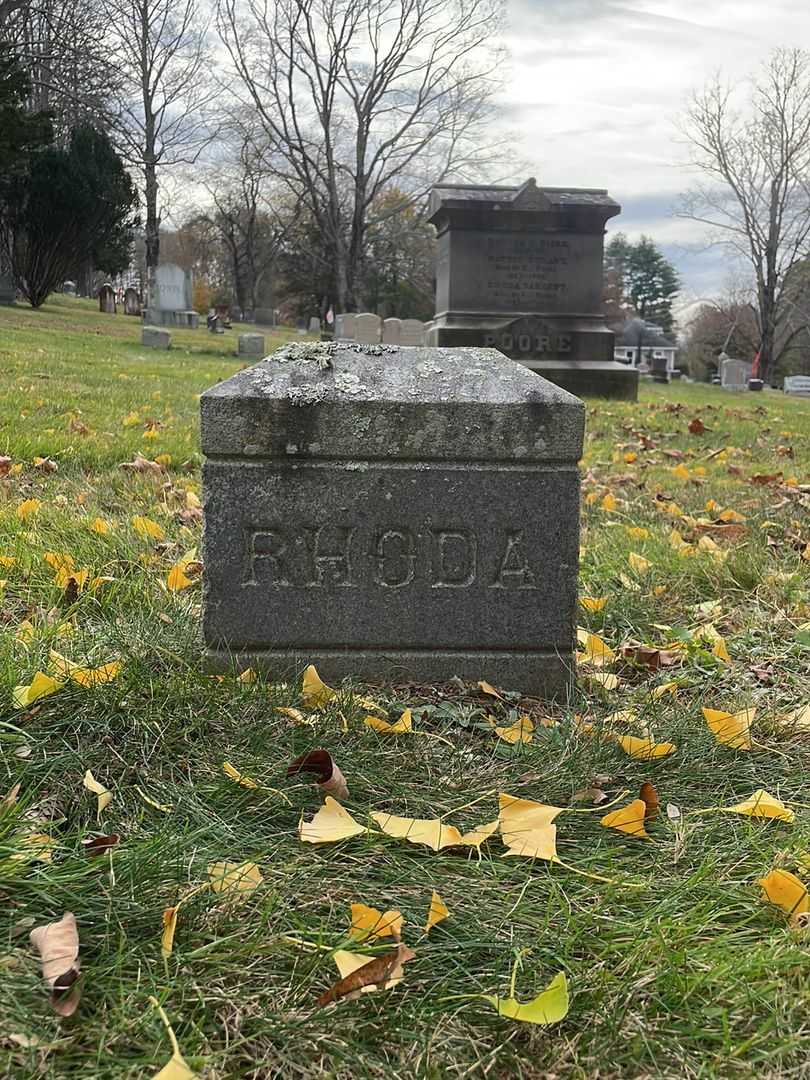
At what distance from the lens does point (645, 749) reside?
2031mm

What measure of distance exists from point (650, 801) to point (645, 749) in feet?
0.71

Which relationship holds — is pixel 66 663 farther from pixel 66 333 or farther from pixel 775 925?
pixel 66 333

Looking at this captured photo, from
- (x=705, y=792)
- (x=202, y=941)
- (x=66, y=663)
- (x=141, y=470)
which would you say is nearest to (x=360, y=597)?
(x=66, y=663)

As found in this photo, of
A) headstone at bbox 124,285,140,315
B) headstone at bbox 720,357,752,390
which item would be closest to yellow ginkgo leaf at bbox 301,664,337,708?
headstone at bbox 720,357,752,390

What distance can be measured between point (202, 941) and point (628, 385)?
→ 38.8ft

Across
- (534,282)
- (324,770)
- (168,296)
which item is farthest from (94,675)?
(168,296)

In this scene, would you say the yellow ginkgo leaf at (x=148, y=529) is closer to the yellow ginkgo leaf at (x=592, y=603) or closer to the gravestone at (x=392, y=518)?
the gravestone at (x=392, y=518)

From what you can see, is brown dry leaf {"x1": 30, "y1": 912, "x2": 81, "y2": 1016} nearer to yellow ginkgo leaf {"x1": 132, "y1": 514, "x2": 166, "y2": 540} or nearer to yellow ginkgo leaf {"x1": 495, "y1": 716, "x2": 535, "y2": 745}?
yellow ginkgo leaf {"x1": 495, "y1": 716, "x2": 535, "y2": 745}

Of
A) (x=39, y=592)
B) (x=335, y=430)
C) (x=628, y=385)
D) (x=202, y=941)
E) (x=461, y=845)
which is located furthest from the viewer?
(x=628, y=385)

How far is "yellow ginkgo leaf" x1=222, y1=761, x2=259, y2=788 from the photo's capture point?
5.87 feet

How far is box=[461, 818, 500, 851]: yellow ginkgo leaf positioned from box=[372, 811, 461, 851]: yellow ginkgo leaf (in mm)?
17

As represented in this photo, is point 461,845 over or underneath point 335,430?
underneath

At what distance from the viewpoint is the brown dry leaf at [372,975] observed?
1.29m

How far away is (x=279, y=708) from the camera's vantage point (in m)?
2.13
